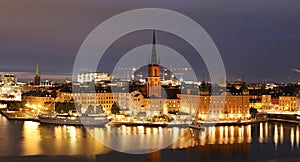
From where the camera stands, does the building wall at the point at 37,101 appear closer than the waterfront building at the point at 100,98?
No

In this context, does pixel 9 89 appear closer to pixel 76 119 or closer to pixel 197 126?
pixel 76 119

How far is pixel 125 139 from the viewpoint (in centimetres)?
855

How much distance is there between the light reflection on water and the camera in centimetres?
748

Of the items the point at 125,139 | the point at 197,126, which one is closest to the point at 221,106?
the point at 197,126

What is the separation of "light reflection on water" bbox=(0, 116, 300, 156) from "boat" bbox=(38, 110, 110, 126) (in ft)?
1.79

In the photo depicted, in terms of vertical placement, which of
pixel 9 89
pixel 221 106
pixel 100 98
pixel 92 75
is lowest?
pixel 221 106

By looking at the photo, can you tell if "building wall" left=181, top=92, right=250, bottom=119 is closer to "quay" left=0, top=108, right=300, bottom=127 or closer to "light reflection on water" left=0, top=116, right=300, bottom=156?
"quay" left=0, top=108, right=300, bottom=127

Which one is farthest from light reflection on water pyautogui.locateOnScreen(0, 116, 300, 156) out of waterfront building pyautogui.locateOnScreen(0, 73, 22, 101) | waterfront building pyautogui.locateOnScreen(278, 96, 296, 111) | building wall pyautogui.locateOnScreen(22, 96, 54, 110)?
waterfront building pyautogui.locateOnScreen(0, 73, 22, 101)

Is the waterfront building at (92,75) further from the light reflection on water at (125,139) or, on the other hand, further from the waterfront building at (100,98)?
the light reflection on water at (125,139)

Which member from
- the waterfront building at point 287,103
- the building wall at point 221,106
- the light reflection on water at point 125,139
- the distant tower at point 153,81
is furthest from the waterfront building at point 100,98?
the waterfront building at point 287,103

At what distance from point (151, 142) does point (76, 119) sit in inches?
160

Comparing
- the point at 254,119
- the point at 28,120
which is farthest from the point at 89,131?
the point at 254,119

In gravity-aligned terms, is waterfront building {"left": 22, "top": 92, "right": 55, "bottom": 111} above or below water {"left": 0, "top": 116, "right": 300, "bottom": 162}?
above

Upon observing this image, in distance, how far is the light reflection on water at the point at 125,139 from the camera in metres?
7.48
